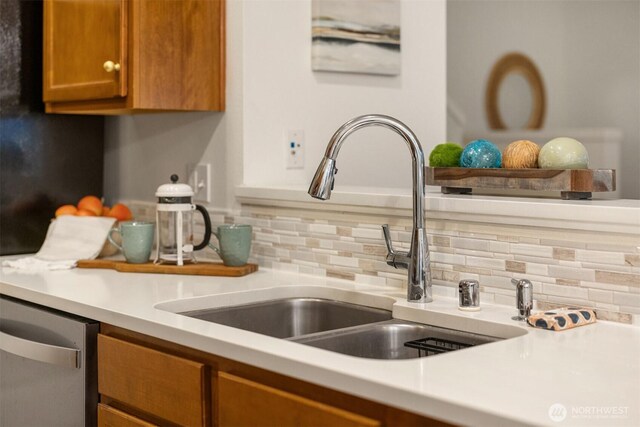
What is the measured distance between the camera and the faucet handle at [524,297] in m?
1.59

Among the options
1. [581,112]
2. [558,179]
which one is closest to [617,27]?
[581,112]

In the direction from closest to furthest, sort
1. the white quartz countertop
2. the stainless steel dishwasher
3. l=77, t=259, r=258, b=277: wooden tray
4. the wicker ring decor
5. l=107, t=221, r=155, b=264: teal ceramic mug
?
the white quartz countertop < the stainless steel dishwasher < l=77, t=259, r=258, b=277: wooden tray < l=107, t=221, r=155, b=264: teal ceramic mug < the wicker ring decor

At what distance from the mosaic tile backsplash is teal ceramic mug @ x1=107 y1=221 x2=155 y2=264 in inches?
9.9

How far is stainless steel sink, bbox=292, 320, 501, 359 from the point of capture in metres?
1.59

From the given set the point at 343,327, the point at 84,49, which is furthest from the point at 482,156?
the point at 84,49

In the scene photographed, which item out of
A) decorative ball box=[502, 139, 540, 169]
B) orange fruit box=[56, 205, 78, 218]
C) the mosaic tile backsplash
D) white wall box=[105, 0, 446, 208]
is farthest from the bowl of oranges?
decorative ball box=[502, 139, 540, 169]

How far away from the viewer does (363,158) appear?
8.70 feet

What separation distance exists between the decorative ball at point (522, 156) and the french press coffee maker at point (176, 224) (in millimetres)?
886

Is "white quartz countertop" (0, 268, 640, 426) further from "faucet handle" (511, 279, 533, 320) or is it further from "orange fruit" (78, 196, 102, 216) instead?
"orange fruit" (78, 196, 102, 216)

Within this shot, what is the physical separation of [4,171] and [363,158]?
1101 millimetres

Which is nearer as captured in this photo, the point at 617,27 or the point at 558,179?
the point at 558,179

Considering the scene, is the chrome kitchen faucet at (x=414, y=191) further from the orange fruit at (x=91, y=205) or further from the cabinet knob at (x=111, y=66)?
the orange fruit at (x=91, y=205)

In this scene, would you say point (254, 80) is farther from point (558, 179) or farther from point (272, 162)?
point (558, 179)

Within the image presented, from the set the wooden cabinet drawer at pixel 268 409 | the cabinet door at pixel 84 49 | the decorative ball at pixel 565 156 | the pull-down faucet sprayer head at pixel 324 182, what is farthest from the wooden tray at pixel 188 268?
the decorative ball at pixel 565 156
